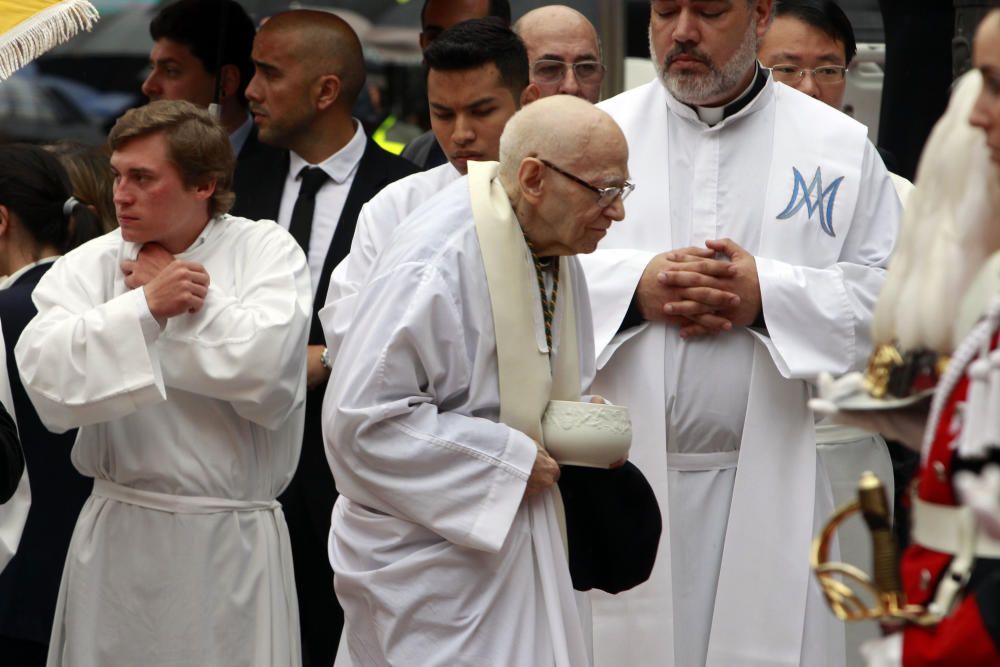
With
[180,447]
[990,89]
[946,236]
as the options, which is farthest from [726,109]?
[990,89]

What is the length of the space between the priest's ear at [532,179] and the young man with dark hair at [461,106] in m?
1.26

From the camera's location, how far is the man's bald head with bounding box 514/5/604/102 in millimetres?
6586

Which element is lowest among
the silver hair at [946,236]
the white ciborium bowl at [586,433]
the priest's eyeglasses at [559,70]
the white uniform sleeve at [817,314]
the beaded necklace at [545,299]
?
the white uniform sleeve at [817,314]

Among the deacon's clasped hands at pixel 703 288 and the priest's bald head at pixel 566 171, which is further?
the deacon's clasped hands at pixel 703 288

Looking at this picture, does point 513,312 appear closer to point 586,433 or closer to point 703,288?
point 586,433

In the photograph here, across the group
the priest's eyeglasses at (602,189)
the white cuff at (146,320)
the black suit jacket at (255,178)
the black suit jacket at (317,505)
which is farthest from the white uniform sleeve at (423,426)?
the black suit jacket at (255,178)

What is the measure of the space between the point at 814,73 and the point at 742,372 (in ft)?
6.14

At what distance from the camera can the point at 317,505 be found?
6062 millimetres

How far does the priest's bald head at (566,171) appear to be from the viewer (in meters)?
4.11

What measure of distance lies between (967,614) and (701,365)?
7.92 ft

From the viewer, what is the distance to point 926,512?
9.29ft

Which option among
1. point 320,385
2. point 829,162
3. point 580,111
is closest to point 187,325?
point 320,385

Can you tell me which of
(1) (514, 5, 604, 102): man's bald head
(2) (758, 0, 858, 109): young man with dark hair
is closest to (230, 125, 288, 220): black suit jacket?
(1) (514, 5, 604, 102): man's bald head

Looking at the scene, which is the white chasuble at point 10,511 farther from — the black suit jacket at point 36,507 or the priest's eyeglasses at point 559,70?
the priest's eyeglasses at point 559,70
